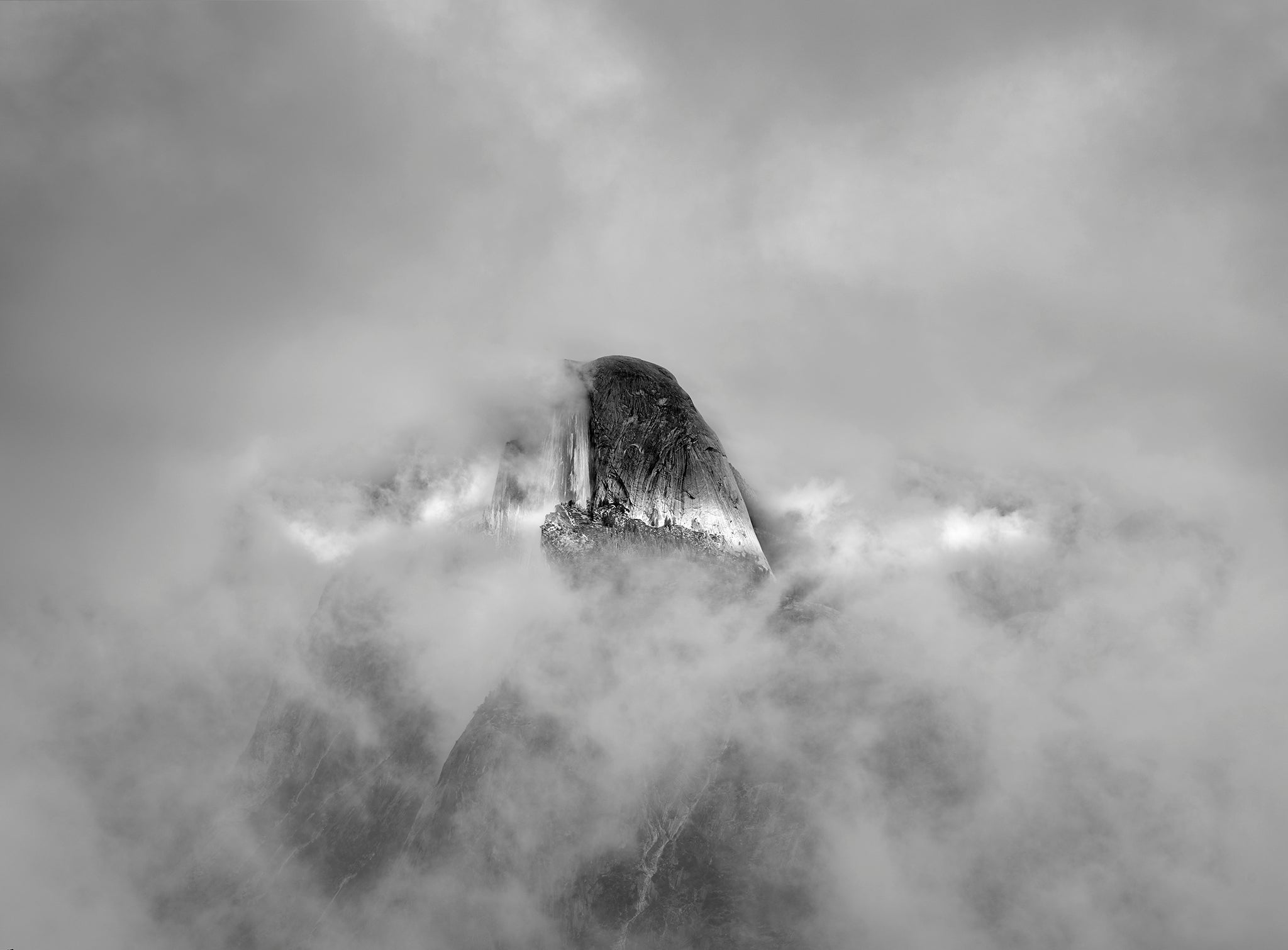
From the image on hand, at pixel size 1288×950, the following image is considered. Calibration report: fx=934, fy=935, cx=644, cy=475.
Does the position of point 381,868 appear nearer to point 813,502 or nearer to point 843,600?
point 843,600

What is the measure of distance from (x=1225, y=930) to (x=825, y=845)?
1576 centimetres

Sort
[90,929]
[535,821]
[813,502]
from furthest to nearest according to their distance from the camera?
1. [813,502]
2. [90,929]
3. [535,821]

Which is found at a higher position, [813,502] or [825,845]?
[813,502]

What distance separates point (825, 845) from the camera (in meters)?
40.8

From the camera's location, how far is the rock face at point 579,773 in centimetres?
4031

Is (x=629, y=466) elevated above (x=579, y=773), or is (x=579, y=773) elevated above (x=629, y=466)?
(x=629, y=466)

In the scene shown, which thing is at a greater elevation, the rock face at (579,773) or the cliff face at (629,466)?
the cliff face at (629,466)

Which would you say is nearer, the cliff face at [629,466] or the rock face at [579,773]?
the rock face at [579,773]

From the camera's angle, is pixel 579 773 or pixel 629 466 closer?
pixel 579 773

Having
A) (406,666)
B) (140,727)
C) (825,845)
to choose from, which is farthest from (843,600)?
(140,727)

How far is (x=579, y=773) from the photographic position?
46.2 m

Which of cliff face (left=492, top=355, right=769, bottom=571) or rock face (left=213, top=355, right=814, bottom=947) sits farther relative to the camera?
cliff face (left=492, top=355, right=769, bottom=571)

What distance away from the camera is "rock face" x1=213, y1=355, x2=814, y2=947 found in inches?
1587

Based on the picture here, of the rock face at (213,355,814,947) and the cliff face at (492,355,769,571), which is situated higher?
the cliff face at (492,355,769,571)
